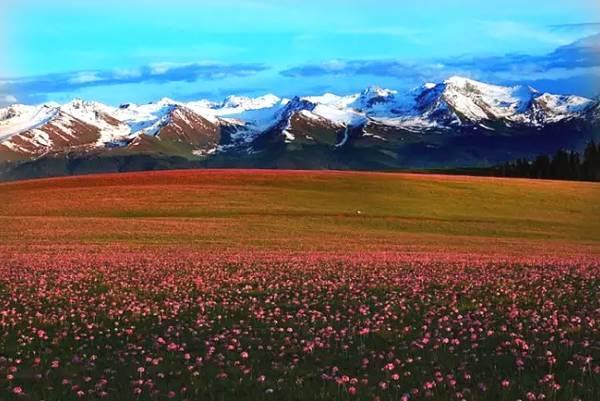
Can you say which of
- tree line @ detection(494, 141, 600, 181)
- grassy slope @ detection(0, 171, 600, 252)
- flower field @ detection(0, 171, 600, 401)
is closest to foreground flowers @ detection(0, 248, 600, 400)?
flower field @ detection(0, 171, 600, 401)

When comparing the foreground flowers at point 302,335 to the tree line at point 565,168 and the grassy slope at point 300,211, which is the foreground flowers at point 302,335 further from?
the tree line at point 565,168

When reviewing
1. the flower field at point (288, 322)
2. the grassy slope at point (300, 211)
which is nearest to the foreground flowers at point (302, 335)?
the flower field at point (288, 322)

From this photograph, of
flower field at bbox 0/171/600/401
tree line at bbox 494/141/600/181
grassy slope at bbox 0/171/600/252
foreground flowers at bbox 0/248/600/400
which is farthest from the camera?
tree line at bbox 494/141/600/181

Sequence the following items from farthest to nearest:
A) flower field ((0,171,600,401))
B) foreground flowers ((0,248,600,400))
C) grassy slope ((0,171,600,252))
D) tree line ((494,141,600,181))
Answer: tree line ((494,141,600,181)) < grassy slope ((0,171,600,252)) < flower field ((0,171,600,401)) < foreground flowers ((0,248,600,400))

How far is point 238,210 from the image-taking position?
71.6 meters

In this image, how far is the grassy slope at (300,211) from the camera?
52.0 metres

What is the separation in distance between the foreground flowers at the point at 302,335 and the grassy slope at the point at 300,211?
71.5 ft

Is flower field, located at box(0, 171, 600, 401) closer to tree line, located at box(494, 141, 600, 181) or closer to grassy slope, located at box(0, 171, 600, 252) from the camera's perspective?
grassy slope, located at box(0, 171, 600, 252)

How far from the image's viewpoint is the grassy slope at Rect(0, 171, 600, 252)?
Result: 52031mm

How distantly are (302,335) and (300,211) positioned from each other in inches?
2208

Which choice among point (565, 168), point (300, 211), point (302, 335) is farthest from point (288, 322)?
point (565, 168)

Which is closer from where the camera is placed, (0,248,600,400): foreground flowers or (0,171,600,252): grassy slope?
(0,248,600,400): foreground flowers

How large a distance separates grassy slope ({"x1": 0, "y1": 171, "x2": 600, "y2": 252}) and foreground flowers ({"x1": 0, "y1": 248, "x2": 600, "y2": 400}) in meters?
21.8

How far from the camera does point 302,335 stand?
15.4 metres
